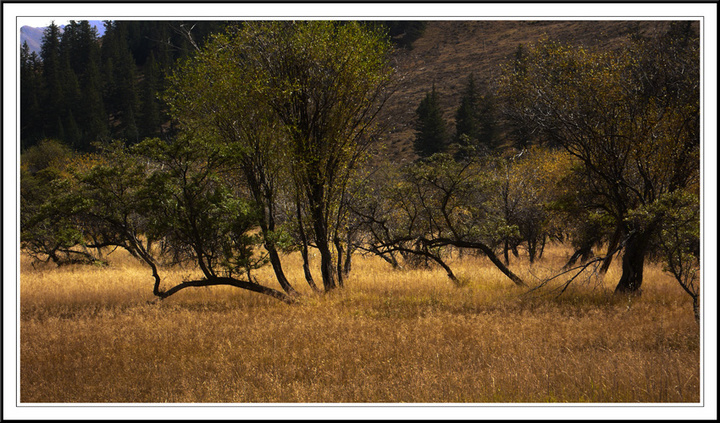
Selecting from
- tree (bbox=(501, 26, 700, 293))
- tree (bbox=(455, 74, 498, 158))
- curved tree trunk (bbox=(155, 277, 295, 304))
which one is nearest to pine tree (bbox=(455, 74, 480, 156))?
tree (bbox=(455, 74, 498, 158))

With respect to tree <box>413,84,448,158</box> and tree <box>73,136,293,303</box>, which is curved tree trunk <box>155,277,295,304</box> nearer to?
tree <box>73,136,293,303</box>

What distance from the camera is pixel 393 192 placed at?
1636 cm

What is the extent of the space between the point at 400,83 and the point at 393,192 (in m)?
4.34

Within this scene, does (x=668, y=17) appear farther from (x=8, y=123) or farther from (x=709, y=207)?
(x=8, y=123)

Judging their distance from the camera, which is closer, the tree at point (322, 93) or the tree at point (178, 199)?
the tree at point (178, 199)

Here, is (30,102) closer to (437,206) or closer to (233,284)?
(233,284)

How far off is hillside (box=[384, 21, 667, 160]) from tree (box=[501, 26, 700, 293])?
4847 cm

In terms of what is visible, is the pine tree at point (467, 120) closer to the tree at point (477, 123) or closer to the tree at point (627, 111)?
the tree at point (477, 123)

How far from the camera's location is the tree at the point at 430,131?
58.6 metres

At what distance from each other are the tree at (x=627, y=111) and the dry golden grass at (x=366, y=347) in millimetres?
2941

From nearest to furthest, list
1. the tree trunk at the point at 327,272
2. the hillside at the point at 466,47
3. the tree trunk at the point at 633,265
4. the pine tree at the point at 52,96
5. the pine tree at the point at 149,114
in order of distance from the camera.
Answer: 1. the tree trunk at the point at 633,265
2. the tree trunk at the point at 327,272
3. the pine tree at the point at 52,96
4. the pine tree at the point at 149,114
5. the hillside at the point at 466,47

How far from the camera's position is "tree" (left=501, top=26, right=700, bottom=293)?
1150 centimetres

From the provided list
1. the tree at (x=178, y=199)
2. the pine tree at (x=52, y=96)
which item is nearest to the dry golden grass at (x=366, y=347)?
the tree at (x=178, y=199)
